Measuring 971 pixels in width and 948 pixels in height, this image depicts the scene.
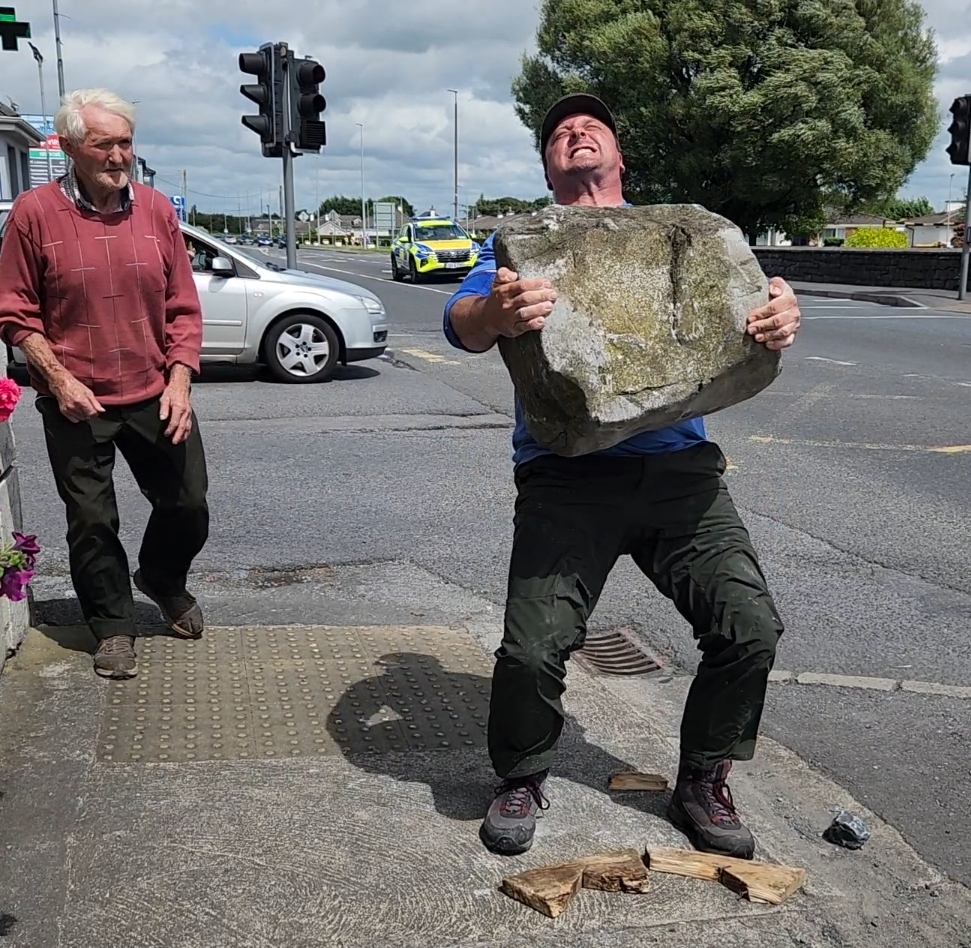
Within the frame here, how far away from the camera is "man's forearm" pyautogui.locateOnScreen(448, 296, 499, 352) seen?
2775 millimetres

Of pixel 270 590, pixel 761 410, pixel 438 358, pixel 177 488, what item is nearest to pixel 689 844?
pixel 177 488

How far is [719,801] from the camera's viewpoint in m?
3.01

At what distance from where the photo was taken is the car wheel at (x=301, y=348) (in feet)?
38.3

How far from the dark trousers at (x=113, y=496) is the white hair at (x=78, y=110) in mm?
889

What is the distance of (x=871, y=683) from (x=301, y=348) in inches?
Result: 335

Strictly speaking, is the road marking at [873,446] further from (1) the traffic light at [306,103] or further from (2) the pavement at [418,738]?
(1) the traffic light at [306,103]

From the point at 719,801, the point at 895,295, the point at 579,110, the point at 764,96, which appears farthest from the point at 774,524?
the point at 764,96

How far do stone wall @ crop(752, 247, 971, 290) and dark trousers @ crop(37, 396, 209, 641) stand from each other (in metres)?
25.6

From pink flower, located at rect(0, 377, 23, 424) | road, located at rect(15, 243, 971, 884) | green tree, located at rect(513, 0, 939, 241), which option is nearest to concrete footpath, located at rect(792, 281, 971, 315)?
green tree, located at rect(513, 0, 939, 241)

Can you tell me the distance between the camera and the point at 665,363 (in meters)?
A: 2.76

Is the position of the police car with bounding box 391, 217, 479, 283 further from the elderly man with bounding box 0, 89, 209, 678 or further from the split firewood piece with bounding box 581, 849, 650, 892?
the split firewood piece with bounding box 581, 849, 650, 892

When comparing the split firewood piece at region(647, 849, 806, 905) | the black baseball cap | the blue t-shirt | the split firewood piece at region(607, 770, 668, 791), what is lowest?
the split firewood piece at region(607, 770, 668, 791)

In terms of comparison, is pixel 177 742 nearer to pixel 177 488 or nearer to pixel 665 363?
pixel 177 488

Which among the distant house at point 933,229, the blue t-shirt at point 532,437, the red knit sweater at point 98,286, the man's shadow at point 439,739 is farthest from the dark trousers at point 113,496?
the distant house at point 933,229
